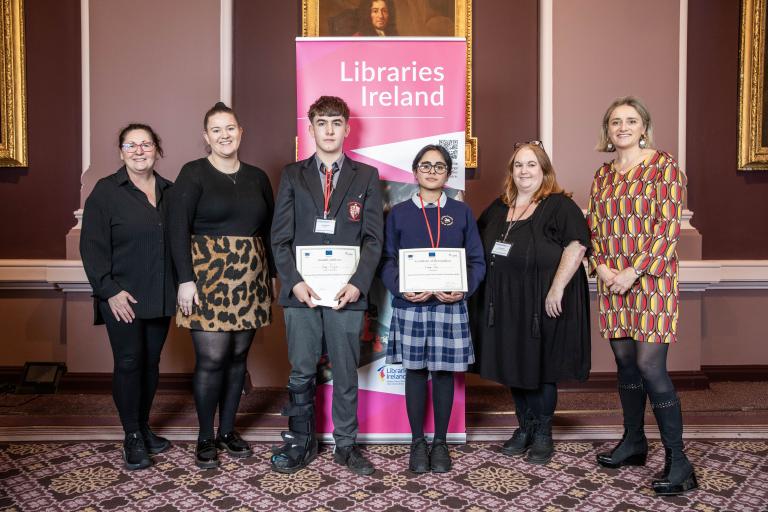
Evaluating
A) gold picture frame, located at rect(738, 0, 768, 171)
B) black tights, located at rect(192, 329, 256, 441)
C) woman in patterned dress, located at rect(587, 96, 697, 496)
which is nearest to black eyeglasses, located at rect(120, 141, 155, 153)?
black tights, located at rect(192, 329, 256, 441)

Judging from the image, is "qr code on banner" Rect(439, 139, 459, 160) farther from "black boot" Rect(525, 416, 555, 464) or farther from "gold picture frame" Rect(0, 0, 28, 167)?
"gold picture frame" Rect(0, 0, 28, 167)

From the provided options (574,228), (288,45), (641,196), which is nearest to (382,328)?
(574,228)

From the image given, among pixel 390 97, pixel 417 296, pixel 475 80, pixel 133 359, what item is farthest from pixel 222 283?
pixel 475 80

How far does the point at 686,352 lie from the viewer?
4.00 m

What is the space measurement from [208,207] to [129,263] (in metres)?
0.47

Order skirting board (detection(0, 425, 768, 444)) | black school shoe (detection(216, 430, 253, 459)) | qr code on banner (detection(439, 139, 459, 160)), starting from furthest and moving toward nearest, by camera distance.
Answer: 1. skirting board (detection(0, 425, 768, 444))
2. qr code on banner (detection(439, 139, 459, 160))
3. black school shoe (detection(216, 430, 253, 459))

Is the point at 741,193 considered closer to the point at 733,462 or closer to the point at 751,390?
the point at 751,390

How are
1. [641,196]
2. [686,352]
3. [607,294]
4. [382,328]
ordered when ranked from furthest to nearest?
1. [686,352]
2. [382,328]
3. [607,294]
4. [641,196]

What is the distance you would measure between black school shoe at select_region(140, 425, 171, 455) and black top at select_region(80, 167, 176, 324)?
26.1 inches

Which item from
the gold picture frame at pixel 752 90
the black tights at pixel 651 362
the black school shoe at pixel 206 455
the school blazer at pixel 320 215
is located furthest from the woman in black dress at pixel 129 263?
the gold picture frame at pixel 752 90

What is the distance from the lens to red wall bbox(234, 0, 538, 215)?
4.04m

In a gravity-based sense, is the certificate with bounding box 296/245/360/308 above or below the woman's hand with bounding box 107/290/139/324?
above

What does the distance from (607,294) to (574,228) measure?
0.33m

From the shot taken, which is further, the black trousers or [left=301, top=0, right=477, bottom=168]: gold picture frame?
[left=301, top=0, right=477, bottom=168]: gold picture frame
